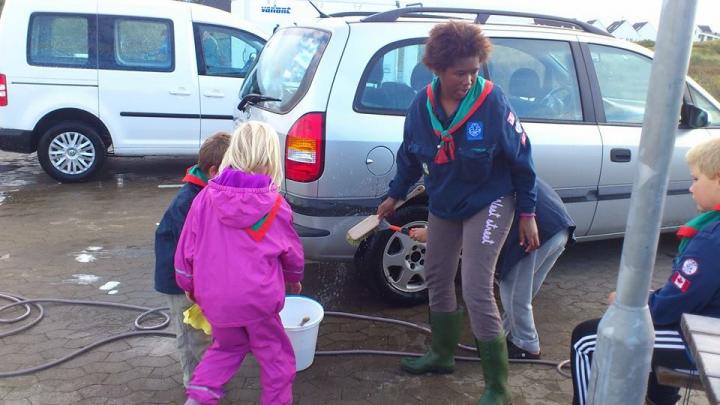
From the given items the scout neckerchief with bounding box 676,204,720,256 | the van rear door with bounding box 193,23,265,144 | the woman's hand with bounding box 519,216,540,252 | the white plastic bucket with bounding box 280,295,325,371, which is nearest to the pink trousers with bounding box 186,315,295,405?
the white plastic bucket with bounding box 280,295,325,371

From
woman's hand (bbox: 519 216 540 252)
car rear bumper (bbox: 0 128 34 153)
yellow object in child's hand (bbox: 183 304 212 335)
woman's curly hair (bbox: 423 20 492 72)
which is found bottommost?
yellow object in child's hand (bbox: 183 304 212 335)

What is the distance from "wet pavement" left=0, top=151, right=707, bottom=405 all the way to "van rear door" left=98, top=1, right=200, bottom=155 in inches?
49.2

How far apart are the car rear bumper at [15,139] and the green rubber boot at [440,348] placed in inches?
228

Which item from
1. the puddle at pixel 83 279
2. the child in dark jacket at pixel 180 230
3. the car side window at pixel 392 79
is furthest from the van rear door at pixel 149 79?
the child in dark jacket at pixel 180 230

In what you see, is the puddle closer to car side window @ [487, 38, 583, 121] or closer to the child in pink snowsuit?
the child in pink snowsuit

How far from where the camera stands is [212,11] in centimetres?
788

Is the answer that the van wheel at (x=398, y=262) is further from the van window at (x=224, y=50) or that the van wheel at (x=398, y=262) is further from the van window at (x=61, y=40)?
the van window at (x=61, y=40)

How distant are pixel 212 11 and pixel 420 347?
5763 millimetres

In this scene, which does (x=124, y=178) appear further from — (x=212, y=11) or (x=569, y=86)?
(x=569, y=86)

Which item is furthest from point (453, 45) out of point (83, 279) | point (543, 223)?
point (83, 279)

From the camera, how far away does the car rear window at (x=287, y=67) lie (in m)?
3.81

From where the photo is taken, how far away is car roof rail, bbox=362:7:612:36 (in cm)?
395

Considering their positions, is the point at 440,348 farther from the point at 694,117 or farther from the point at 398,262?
the point at 694,117

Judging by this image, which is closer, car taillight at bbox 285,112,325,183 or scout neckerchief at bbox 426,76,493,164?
scout neckerchief at bbox 426,76,493,164
